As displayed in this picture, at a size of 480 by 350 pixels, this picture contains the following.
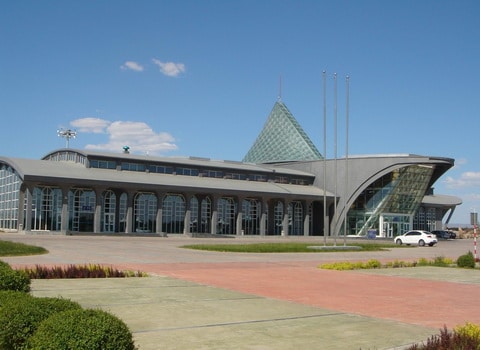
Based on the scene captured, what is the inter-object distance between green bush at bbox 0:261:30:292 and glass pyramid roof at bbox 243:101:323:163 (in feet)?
248

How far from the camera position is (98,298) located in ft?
40.3

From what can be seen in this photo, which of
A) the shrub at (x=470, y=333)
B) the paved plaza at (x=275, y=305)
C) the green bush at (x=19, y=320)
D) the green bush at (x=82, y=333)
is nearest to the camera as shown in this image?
the green bush at (x=82, y=333)

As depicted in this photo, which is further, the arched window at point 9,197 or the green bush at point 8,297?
the arched window at point 9,197

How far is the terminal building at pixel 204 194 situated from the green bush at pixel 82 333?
1657 inches

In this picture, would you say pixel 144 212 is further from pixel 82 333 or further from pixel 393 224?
pixel 82 333

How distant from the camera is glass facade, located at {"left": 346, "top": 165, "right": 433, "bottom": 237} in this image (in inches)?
2717

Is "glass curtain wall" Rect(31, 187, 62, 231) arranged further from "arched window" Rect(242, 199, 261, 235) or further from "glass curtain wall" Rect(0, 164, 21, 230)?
"arched window" Rect(242, 199, 261, 235)

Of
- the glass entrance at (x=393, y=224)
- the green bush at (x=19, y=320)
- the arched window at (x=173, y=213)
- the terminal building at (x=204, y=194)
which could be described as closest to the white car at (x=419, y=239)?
the terminal building at (x=204, y=194)

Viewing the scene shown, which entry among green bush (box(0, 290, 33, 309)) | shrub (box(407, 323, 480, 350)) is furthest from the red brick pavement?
green bush (box(0, 290, 33, 309))

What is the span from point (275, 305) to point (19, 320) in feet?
23.1

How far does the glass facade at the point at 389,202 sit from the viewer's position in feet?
226

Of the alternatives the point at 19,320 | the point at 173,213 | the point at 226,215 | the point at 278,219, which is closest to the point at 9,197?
the point at 173,213

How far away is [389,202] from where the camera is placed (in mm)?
70375

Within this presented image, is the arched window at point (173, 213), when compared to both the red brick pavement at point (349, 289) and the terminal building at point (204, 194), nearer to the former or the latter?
the terminal building at point (204, 194)
